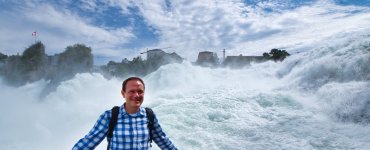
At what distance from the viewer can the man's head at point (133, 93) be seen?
9.05 ft

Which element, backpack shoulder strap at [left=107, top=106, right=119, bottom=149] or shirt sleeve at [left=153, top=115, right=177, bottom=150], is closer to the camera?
backpack shoulder strap at [left=107, top=106, right=119, bottom=149]

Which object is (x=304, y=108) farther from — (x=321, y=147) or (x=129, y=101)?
(x=129, y=101)

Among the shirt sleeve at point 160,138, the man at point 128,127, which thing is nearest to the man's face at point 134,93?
the man at point 128,127

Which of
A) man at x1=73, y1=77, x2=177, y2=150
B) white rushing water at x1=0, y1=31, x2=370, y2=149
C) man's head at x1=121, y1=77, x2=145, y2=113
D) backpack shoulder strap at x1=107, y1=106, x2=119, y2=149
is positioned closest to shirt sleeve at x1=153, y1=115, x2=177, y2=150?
man at x1=73, y1=77, x2=177, y2=150

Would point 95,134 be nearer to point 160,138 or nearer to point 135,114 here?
point 135,114

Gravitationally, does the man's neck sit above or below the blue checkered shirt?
above

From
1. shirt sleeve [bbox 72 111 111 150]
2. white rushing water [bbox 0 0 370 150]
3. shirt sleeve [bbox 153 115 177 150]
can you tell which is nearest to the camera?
shirt sleeve [bbox 72 111 111 150]

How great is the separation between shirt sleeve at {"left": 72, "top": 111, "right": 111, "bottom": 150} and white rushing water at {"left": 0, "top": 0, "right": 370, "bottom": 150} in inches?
217

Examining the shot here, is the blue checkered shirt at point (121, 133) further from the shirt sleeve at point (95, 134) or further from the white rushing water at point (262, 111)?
the white rushing water at point (262, 111)

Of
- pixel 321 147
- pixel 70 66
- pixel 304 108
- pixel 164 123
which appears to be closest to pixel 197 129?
pixel 164 123

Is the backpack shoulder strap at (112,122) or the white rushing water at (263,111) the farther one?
the white rushing water at (263,111)

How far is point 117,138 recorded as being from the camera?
2707 millimetres

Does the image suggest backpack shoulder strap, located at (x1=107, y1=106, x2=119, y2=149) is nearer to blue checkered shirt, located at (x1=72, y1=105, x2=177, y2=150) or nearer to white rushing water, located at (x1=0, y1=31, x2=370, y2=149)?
blue checkered shirt, located at (x1=72, y1=105, x2=177, y2=150)

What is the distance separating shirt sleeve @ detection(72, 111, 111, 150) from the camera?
2684 millimetres
